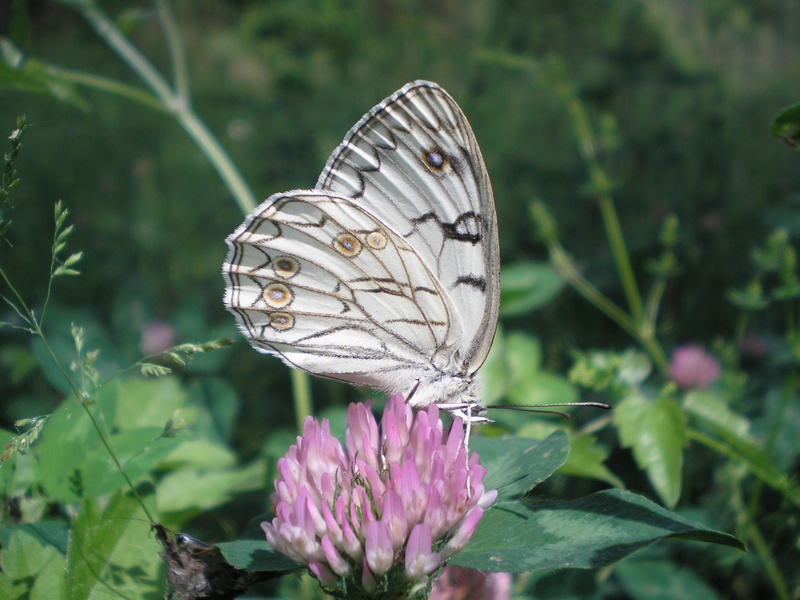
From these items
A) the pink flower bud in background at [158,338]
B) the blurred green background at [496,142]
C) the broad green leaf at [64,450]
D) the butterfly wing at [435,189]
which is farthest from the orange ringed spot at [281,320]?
the pink flower bud in background at [158,338]

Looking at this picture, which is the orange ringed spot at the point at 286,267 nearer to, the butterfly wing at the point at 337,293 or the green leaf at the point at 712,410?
the butterfly wing at the point at 337,293

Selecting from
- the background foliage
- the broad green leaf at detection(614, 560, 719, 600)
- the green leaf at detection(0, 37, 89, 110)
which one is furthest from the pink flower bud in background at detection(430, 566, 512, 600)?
the green leaf at detection(0, 37, 89, 110)

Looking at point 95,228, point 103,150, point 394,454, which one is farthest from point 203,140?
point 103,150

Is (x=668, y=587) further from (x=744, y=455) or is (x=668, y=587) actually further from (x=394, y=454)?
(x=394, y=454)

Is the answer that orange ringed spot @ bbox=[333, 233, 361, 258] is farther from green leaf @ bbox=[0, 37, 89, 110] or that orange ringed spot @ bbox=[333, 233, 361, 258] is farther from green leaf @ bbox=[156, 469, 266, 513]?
green leaf @ bbox=[0, 37, 89, 110]

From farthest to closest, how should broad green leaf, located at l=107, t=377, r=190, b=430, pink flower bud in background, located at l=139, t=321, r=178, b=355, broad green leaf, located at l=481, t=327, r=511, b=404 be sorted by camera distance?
pink flower bud in background, located at l=139, t=321, r=178, b=355
broad green leaf, located at l=481, t=327, r=511, b=404
broad green leaf, located at l=107, t=377, r=190, b=430

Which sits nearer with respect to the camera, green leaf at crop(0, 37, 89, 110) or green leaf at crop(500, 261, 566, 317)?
green leaf at crop(0, 37, 89, 110)
